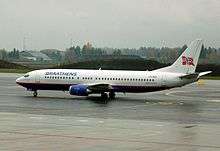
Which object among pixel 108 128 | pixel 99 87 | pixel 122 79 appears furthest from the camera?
pixel 122 79

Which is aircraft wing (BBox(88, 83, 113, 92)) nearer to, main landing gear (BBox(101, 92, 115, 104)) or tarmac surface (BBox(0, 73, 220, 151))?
main landing gear (BBox(101, 92, 115, 104))

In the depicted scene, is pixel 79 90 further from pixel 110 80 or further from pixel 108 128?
pixel 108 128

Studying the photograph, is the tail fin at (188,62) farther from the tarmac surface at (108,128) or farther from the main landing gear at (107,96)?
the tarmac surface at (108,128)

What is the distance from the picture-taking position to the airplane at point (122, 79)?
53.8 metres

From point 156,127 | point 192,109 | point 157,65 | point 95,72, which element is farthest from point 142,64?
point 156,127

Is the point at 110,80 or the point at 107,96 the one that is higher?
the point at 110,80

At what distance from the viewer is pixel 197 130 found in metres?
28.5

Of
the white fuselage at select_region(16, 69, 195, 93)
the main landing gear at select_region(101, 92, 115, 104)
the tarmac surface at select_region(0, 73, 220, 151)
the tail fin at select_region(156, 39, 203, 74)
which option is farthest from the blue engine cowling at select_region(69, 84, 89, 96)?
the tarmac surface at select_region(0, 73, 220, 151)

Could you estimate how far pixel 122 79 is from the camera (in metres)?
54.8

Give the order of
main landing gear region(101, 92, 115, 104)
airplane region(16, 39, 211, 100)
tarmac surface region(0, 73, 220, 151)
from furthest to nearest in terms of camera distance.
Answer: main landing gear region(101, 92, 115, 104) → airplane region(16, 39, 211, 100) → tarmac surface region(0, 73, 220, 151)

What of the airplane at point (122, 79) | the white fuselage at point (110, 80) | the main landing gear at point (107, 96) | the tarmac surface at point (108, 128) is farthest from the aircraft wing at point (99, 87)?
the tarmac surface at point (108, 128)

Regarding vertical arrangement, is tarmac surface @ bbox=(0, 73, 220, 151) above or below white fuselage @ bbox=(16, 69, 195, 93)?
below

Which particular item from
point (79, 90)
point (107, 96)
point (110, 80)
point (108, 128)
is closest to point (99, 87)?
point (110, 80)

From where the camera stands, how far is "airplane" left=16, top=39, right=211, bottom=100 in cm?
5381
